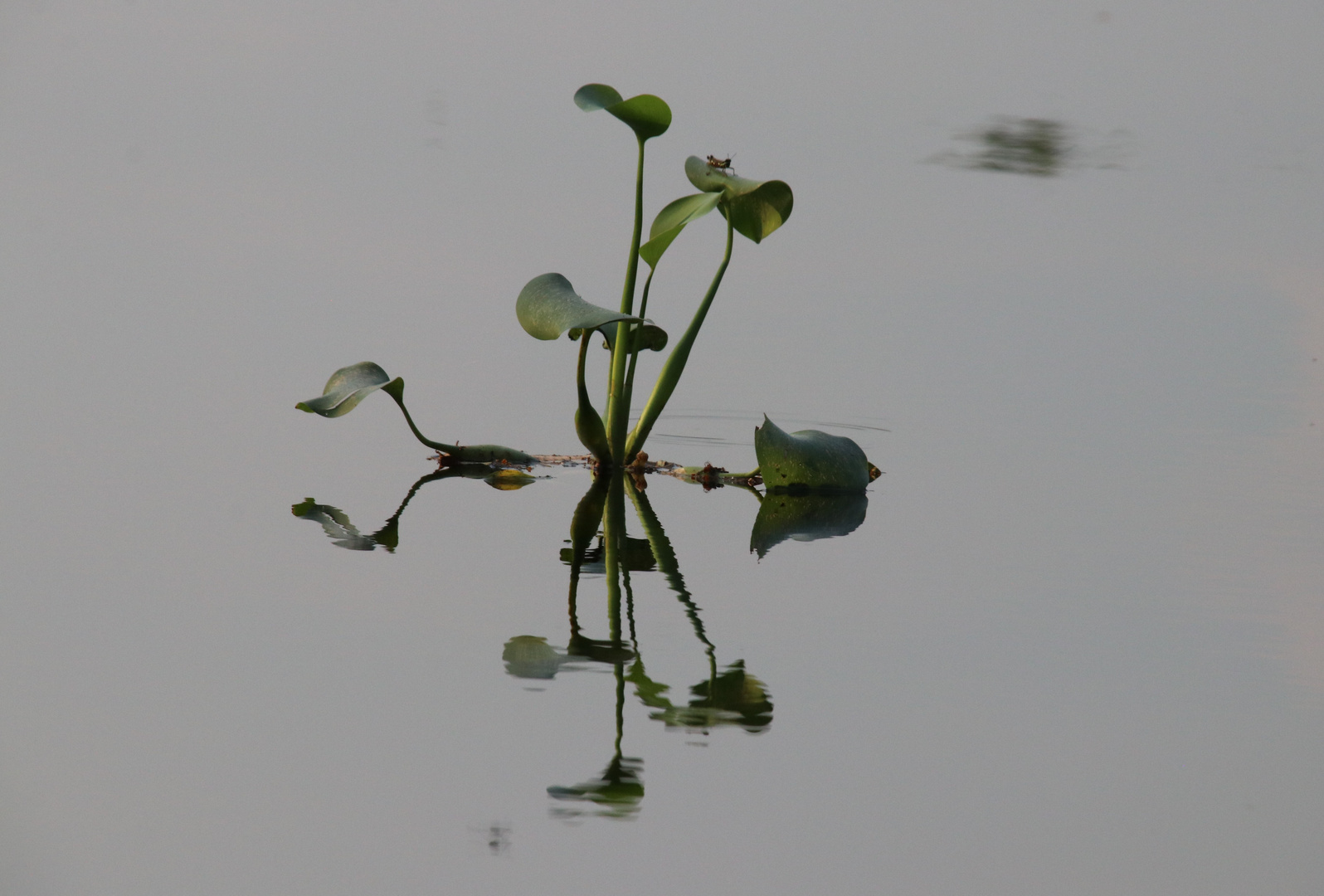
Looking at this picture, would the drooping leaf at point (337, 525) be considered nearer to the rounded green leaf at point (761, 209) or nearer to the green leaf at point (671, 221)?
the green leaf at point (671, 221)

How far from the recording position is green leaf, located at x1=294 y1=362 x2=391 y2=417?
3965 millimetres

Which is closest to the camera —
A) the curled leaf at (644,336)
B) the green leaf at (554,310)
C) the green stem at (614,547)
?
the green stem at (614,547)

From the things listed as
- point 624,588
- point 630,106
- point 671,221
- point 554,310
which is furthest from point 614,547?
point 630,106

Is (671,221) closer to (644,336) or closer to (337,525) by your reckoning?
(644,336)

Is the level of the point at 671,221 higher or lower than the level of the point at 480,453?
higher

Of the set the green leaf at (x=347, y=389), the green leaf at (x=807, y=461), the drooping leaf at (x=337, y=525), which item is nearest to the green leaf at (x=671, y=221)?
the green leaf at (x=807, y=461)

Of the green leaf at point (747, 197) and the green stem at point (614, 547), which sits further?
the green leaf at point (747, 197)

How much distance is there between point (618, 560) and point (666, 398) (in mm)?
1171

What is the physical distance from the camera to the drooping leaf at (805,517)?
3557mm

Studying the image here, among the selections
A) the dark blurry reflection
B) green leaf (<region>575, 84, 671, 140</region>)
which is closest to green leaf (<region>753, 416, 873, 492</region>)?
the dark blurry reflection

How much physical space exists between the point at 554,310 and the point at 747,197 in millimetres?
643

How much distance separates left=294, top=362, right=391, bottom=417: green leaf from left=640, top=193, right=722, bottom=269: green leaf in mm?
865

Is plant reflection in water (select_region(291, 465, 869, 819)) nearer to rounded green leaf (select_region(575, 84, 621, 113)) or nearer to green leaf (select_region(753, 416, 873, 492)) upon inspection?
green leaf (select_region(753, 416, 873, 492))

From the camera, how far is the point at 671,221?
3990 mm
